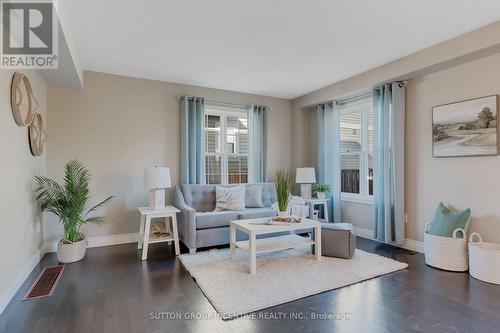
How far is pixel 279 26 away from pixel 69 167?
2.93 m

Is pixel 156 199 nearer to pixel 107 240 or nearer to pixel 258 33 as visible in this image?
pixel 107 240

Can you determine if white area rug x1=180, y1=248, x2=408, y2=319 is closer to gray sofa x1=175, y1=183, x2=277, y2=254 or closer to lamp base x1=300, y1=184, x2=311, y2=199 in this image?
gray sofa x1=175, y1=183, x2=277, y2=254

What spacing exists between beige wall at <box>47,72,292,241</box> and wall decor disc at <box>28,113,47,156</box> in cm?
35

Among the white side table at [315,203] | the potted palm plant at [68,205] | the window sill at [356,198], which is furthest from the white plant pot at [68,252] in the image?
the window sill at [356,198]

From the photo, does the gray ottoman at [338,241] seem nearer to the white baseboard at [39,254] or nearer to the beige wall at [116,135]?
the beige wall at [116,135]

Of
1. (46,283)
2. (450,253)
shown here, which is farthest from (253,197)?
(46,283)

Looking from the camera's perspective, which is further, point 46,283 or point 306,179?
point 306,179

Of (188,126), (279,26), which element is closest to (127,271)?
(188,126)

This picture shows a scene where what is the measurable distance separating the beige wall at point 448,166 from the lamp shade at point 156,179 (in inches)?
129

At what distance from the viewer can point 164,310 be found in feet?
7.03

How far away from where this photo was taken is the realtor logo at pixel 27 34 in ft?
6.68

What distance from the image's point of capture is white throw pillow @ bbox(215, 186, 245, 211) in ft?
13.5

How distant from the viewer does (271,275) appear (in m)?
2.77

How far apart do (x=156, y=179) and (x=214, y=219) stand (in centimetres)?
93
